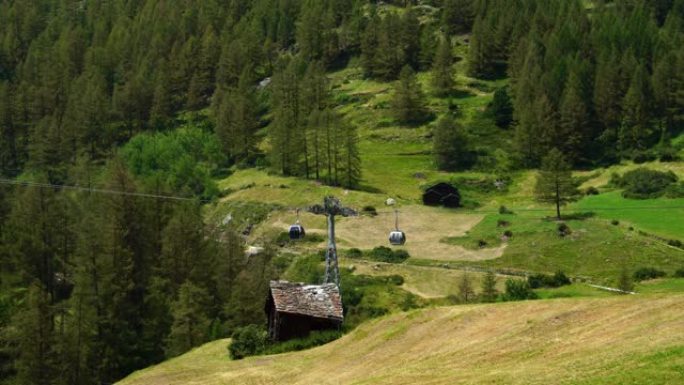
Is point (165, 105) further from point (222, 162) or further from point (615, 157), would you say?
point (615, 157)

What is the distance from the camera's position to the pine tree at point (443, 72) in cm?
13712

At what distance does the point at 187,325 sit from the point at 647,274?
38692 mm

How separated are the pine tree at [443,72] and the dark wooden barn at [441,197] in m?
43.9

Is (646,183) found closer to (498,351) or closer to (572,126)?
(572,126)

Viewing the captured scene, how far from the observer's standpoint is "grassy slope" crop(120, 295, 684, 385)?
24.2m

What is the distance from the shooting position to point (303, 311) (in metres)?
49.9

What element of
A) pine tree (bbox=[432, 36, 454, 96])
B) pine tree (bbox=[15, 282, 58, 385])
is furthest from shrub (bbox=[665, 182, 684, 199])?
pine tree (bbox=[15, 282, 58, 385])

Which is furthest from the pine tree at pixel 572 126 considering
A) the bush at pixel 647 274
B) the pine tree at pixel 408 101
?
the bush at pixel 647 274

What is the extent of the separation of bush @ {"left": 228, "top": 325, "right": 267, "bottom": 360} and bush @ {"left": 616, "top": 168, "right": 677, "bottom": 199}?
56737 millimetres

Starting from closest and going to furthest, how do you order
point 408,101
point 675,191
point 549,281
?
1. point 549,281
2. point 675,191
3. point 408,101

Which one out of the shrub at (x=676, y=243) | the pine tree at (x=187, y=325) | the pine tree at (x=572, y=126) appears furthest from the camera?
the pine tree at (x=572, y=126)

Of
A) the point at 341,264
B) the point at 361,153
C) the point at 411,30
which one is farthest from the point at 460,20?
the point at 341,264

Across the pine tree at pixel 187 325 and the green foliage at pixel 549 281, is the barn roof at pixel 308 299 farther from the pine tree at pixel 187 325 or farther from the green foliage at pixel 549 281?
the green foliage at pixel 549 281

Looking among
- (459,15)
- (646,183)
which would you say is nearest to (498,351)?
(646,183)
